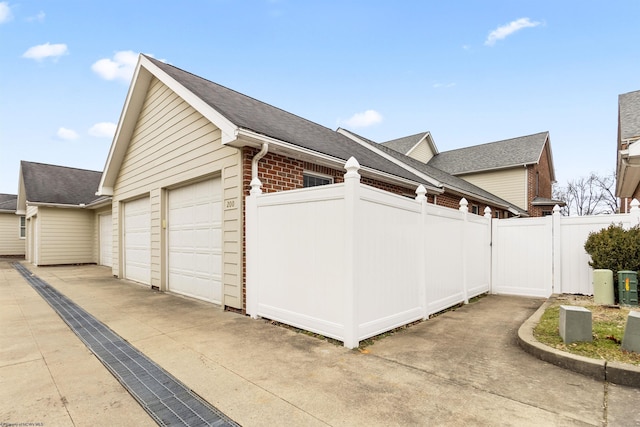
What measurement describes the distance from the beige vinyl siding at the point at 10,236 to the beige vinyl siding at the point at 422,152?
27.3m

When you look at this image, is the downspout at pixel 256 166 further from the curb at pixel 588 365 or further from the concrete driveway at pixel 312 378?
the curb at pixel 588 365

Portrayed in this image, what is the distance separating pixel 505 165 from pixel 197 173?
18758mm

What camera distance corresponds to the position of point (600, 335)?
13.0 ft

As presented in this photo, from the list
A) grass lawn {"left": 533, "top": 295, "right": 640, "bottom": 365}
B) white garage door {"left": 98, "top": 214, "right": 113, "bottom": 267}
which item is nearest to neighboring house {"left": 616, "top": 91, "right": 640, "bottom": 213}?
grass lawn {"left": 533, "top": 295, "right": 640, "bottom": 365}

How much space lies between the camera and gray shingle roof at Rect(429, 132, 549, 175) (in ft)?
63.7

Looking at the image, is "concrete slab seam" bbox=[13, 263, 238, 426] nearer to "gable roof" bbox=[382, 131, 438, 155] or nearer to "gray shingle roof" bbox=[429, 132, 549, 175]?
"gable roof" bbox=[382, 131, 438, 155]

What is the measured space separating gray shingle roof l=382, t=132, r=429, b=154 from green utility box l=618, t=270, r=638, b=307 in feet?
51.3

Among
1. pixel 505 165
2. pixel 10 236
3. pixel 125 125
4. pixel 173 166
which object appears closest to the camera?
pixel 173 166

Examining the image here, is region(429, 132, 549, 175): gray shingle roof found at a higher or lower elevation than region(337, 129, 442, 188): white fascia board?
higher

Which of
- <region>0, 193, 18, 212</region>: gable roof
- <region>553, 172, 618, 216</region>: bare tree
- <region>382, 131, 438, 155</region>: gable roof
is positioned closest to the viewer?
<region>382, 131, 438, 155</region>: gable roof

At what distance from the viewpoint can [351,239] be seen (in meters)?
3.94

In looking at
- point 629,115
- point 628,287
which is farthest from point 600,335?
point 629,115

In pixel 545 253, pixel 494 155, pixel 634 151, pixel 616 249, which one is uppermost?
pixel 494 155

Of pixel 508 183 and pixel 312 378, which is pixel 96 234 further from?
pixel 508 183
